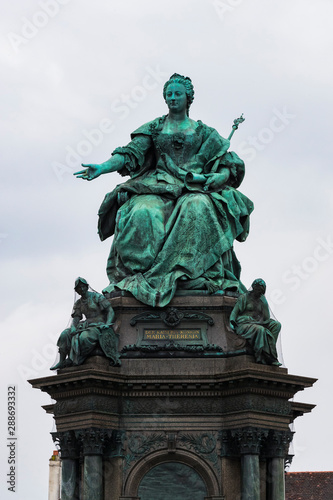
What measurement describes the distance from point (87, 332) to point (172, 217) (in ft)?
13.4

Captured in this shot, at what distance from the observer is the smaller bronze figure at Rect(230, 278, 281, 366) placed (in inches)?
1670

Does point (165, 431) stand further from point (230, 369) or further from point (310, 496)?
point (310, 496)

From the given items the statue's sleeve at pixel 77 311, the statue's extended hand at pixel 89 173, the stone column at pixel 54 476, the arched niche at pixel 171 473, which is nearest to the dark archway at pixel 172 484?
the arched niche at pixel 171 473

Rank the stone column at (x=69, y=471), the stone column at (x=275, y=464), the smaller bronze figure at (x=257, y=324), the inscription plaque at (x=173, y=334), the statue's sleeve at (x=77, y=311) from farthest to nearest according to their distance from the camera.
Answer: the statue's sleeve at (x=77, y=311) < the inscription plaque at (x=173, y=334) < the stone column at (x=69, y=471) < the smaller bronze figure at (x=257, y=324) < the stone column at (x=275, y=464)

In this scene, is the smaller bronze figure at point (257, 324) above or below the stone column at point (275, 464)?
above

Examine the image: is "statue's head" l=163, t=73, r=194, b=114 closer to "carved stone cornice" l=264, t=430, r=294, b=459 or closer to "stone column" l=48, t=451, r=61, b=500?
"carved stone cornice" l=264, t=430, r=294, b=459

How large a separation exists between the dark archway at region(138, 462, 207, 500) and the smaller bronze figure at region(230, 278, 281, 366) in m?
3.08

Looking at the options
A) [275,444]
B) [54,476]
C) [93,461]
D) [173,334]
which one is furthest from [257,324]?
[54,476]

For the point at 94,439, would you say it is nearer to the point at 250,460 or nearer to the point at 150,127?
the point at 250,460

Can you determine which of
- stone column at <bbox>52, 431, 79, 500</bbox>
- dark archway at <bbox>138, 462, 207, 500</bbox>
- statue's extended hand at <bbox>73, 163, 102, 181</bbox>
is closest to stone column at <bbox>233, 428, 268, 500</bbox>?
dark archway at <bbox>138, 462, 207, 500</bbox>

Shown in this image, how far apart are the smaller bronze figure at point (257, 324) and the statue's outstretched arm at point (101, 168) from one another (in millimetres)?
5108

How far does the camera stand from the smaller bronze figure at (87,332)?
4241cm

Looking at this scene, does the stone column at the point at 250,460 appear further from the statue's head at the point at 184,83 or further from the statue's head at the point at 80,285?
the statue's head at the point at 184,83

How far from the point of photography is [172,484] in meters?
42.2
